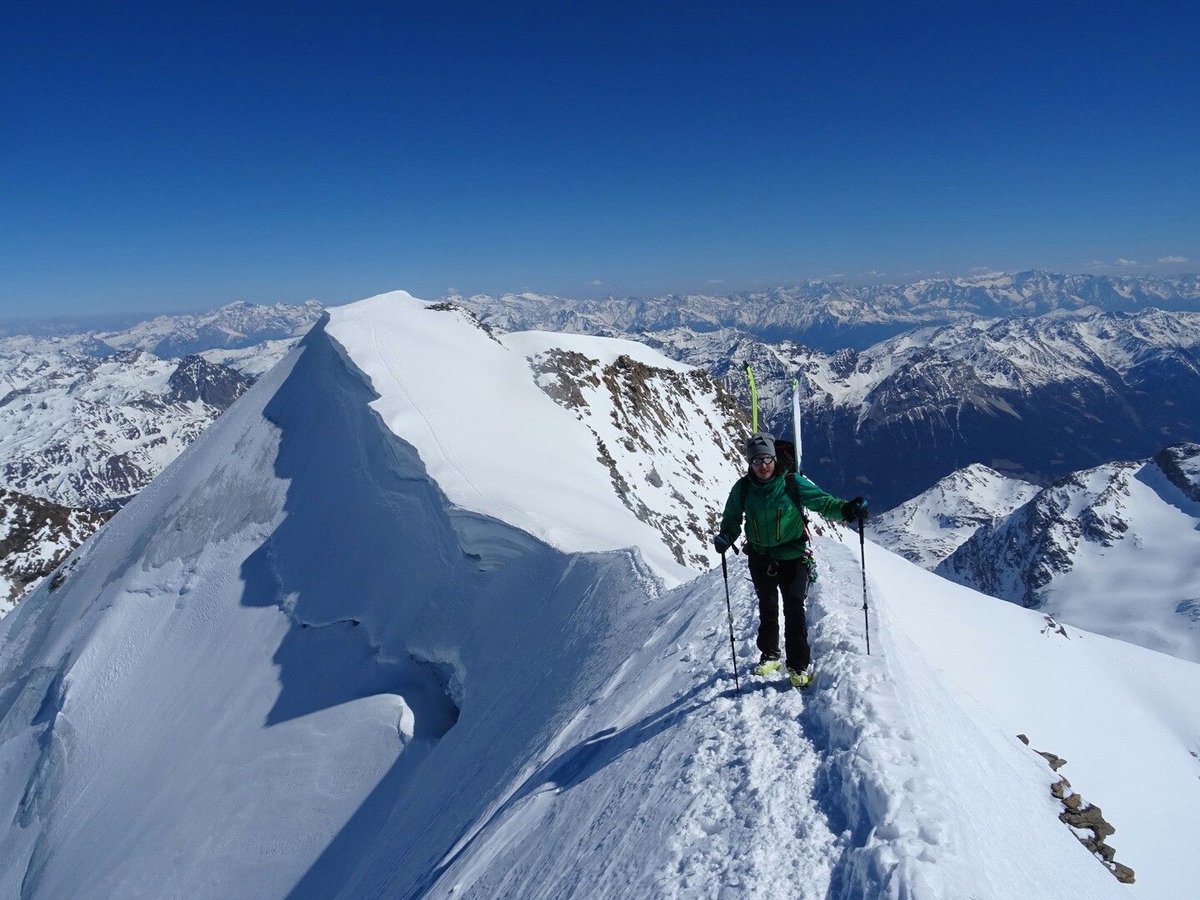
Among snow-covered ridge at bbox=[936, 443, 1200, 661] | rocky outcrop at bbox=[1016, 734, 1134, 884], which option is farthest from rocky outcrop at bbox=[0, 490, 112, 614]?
snow-covered ridge at bbox=[936, 443, 1200, 661]

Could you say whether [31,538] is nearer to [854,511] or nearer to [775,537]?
[775,537]

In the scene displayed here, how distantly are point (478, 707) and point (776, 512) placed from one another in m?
9.32

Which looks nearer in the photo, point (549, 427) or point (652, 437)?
point (549, 427)

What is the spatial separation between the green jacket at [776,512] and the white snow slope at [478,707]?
1499 mm

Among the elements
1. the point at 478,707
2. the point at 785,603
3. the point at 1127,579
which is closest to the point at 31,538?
the point at 478,707

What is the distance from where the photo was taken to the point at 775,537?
734 centimetres

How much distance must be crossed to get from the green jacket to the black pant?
165mm

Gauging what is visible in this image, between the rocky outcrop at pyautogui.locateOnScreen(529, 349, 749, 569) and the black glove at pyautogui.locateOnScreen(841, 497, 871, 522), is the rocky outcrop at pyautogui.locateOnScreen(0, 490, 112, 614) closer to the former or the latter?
the rocky outcrop at pyautogui.locateOnScreen(529, 349, 749, 569)

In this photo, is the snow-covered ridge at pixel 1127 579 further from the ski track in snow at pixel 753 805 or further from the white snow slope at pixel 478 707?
the ski track in snow at pixel 753 805

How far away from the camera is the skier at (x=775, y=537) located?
23.6ft

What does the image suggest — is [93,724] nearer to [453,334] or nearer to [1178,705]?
[453,334]

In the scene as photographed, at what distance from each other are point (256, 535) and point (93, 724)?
735cm

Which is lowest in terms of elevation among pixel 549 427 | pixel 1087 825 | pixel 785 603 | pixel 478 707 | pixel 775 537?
pixel 478 707

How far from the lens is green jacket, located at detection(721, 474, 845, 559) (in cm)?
716
